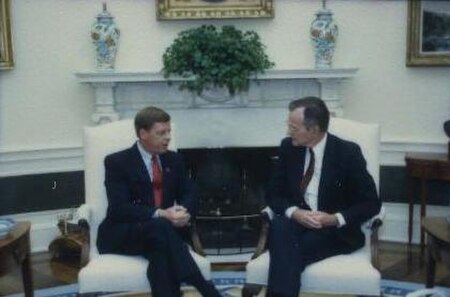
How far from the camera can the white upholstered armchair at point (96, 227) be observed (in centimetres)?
314

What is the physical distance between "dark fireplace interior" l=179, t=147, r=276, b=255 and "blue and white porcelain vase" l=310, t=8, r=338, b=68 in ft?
2.67

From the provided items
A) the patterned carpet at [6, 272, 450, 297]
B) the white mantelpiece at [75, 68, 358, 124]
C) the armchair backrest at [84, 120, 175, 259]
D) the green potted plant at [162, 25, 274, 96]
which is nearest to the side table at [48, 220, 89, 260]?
the patterned carpet at [6, 272, 450, 297]

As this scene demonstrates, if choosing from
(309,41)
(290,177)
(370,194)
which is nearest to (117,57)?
(309,41)

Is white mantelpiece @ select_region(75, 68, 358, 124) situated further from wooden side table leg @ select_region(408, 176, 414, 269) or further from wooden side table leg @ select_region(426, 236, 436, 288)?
wooden side table leg @ select_region(426, 236, 436, 288)

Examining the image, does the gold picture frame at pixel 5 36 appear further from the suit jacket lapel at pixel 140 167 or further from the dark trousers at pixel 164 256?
the dark trousers at pixel 164 256

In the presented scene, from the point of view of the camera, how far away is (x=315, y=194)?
3.42 m

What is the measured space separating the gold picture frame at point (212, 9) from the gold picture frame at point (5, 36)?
1131 millimetres

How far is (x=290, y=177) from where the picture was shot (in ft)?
11.4

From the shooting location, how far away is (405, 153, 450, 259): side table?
4547mm

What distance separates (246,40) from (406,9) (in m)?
1.30

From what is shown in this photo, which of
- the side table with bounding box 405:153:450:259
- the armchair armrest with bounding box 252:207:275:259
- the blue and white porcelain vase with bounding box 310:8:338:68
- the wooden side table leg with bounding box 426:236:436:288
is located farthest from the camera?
the blue and white porcelain vase with bounding box 310:8:338:68

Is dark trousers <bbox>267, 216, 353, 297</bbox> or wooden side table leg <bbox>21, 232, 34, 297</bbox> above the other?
dark trousers <bbox>267, 216, 353, 297</bbox>

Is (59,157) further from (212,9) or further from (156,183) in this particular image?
(156,183)

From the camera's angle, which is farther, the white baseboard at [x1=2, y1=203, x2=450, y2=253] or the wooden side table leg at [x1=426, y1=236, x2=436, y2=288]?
the white baseboard at [x1=2, y1=203, x2=450, y2=253]
